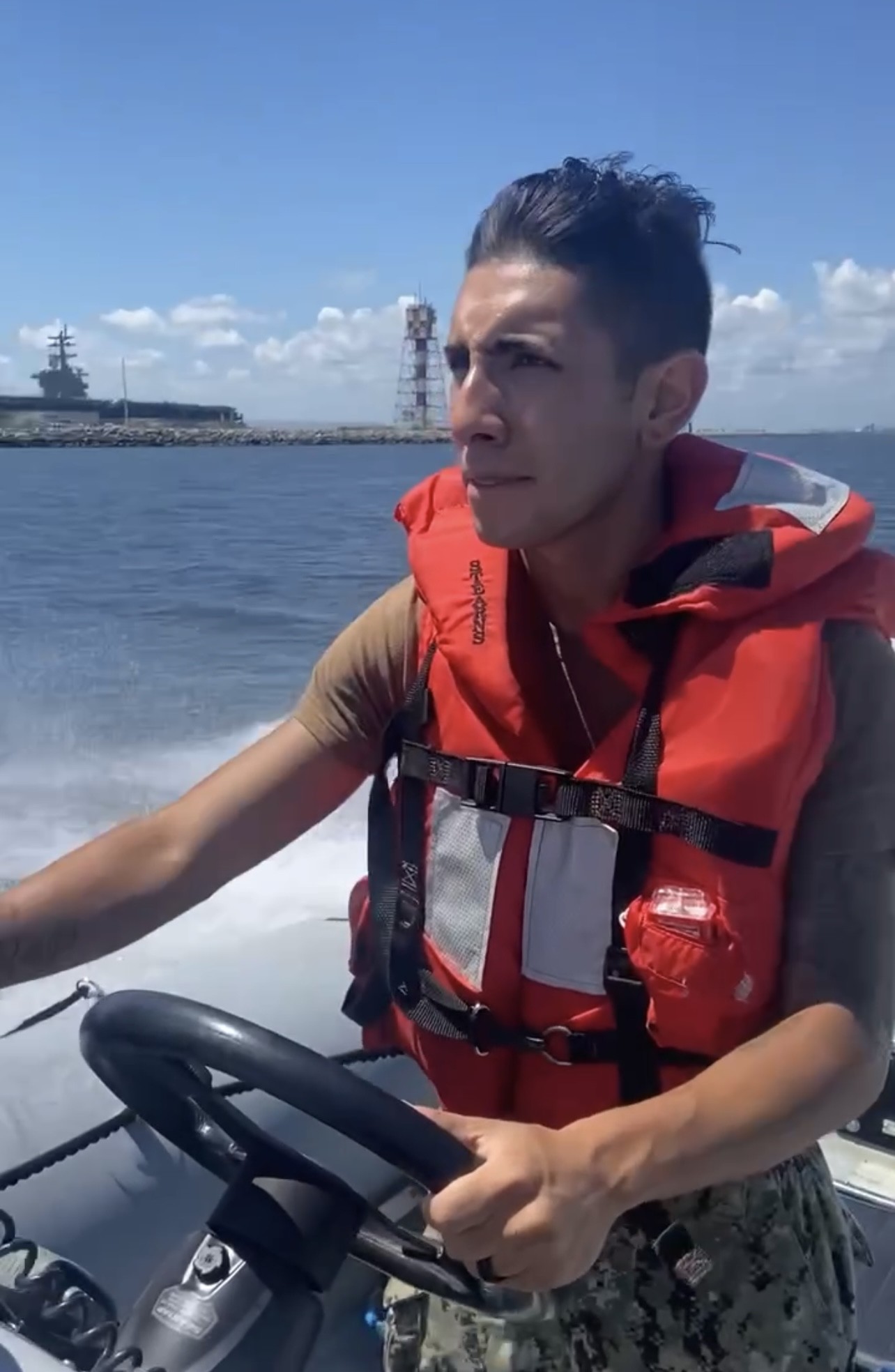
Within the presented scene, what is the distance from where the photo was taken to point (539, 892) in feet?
4.20

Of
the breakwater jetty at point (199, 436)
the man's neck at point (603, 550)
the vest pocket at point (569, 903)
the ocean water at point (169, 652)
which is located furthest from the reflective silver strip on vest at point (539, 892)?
the breakwater jetty at point (199, 436)

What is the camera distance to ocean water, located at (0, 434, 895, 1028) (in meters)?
4.60

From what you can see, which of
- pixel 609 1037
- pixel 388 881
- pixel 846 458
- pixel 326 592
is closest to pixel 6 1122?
pixel 388 881

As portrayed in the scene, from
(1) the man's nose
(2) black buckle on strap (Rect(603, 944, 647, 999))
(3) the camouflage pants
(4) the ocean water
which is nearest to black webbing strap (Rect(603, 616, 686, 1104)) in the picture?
(2) black buckle on strap (Rect(603, 944, 647, 999))

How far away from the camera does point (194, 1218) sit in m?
1.72

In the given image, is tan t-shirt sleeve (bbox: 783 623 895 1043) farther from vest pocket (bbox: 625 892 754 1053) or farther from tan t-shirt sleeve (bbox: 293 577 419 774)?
tan t-shirt sleeve (bbox: 293 577 419 774)

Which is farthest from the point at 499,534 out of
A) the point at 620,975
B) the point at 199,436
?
the point at 199,436

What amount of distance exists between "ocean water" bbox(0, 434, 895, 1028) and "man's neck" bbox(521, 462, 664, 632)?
1.57 meters

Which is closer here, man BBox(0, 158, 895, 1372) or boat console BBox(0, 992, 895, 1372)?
boat console BBox(0, 992, 895, 1372)

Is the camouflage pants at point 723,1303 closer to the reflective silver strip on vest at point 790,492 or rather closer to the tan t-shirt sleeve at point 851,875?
the tan t-shirt sleeve at point 851,875

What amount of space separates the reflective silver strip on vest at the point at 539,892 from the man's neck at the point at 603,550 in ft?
0.73

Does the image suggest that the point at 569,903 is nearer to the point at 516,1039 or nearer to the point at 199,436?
the point at 516,1039

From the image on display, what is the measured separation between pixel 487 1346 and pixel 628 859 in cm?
50

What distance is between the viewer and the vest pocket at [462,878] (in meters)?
1.32
